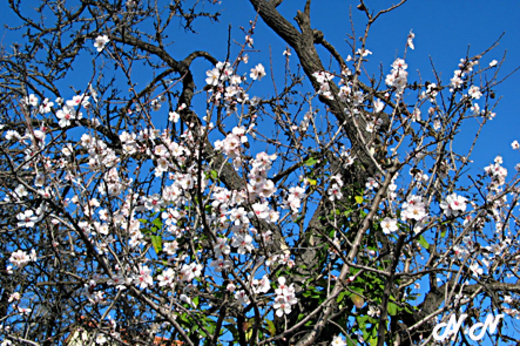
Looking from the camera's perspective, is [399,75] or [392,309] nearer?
[392,309]

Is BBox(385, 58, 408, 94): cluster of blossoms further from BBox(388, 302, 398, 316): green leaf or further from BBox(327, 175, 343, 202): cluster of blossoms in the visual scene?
BBox(388, 302, 398, 316): green leaf

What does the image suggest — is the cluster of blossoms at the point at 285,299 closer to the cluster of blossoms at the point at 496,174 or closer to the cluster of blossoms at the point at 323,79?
the cluster of blossoms at the point at 323,79

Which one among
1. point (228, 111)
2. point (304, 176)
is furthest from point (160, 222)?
point (304, 176)

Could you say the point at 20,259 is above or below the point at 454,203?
below

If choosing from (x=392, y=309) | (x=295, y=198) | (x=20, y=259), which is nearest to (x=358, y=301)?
→ (x=392, y=309)

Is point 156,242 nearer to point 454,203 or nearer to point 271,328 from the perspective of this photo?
point 271,328

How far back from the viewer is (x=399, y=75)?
8.86 ft

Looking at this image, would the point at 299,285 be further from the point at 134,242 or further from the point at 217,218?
the point at 134,242

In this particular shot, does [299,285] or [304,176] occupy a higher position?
[304,176]

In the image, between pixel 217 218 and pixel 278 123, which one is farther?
pixel 278 123

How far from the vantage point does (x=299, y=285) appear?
9.18 ft

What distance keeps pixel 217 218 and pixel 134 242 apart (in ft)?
1.73

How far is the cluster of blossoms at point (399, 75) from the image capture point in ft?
8.84

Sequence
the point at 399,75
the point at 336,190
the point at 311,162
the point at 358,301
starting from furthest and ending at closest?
the point at 311,162
the point at 336,190
the point at 399,75
the point at 358,301
